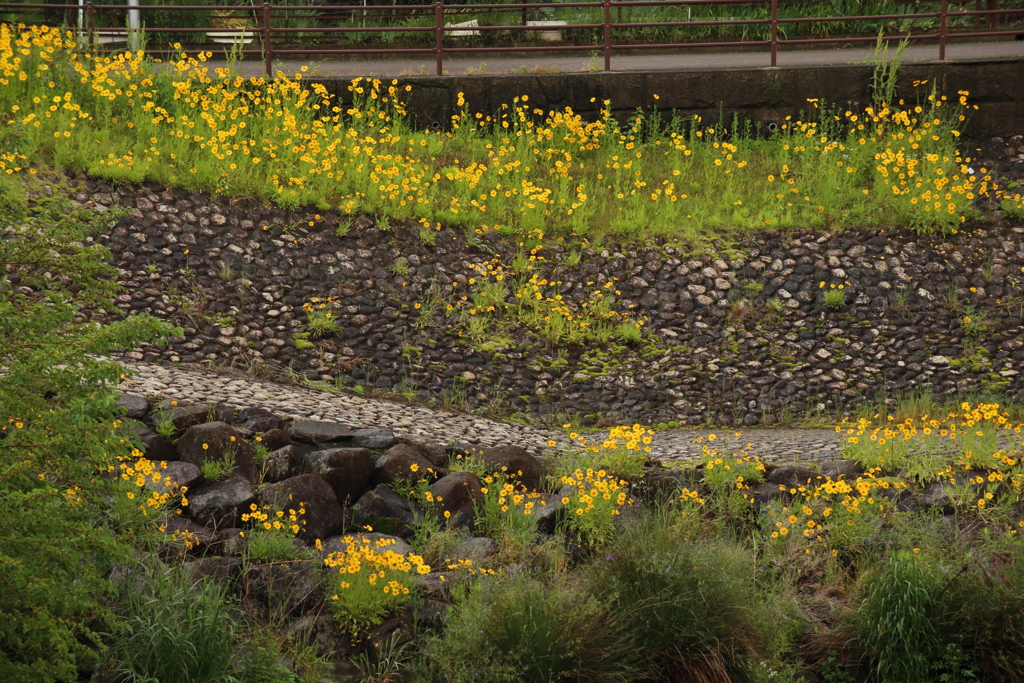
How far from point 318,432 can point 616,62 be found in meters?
10.6

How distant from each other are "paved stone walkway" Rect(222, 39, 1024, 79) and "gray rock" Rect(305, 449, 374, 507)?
8.17 meters

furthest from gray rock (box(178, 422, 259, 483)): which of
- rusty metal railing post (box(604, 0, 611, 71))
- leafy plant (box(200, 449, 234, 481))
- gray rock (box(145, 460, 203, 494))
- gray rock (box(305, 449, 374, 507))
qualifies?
rusty metal railing post (box(604, 0, 611, 71))

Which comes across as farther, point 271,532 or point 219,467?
point 219,467

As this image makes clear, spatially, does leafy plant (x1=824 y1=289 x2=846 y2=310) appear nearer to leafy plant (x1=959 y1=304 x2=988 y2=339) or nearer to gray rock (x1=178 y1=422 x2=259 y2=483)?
leafy plant (x1=959 y1=304 x2=988 y2=339)

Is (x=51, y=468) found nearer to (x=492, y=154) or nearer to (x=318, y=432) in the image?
(x=318, y=432)

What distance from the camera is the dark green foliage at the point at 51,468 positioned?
382 centimetres

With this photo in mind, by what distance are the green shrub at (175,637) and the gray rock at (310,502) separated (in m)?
1.04

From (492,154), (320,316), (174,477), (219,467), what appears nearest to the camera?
(174,477)

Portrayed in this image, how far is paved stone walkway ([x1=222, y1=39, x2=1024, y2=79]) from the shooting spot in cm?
1344

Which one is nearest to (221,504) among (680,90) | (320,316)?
(320,316)

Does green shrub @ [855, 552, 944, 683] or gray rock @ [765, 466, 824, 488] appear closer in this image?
green shrub @ [855, 552, 944, 683]

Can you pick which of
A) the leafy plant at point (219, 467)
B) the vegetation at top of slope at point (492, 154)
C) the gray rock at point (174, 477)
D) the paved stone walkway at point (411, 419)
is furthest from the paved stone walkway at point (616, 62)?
the gray rock at point (174, 477)

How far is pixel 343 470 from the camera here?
6.05 meters

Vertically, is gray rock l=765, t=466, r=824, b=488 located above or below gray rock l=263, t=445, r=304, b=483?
below
